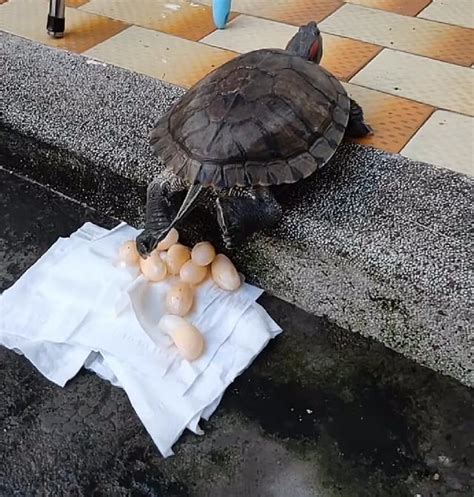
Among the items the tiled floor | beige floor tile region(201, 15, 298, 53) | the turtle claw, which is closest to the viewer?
the turtle claw

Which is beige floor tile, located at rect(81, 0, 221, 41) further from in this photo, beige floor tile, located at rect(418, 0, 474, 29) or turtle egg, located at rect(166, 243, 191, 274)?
turtle egg, located at rect(166, 243, 191, 274)

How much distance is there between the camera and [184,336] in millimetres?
1372

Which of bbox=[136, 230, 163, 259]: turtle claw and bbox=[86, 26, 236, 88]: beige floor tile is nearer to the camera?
bbox=[136, 230, 163, 259]: turtle claw

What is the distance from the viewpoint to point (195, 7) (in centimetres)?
224

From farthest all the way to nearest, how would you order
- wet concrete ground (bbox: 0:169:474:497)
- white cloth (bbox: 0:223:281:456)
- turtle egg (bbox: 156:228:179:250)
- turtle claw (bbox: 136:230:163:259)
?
turtle egg (bbox: 156:228:179:250) < turtle claw (bbox: 136:230:163:259) < white cloth (bbox: 0:223:281:456) < wet concrete ground (bbox: 0:169:474:497)

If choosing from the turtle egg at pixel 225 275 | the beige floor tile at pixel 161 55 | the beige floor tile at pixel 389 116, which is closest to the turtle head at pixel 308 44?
the beige floor tile at pixel 389 116

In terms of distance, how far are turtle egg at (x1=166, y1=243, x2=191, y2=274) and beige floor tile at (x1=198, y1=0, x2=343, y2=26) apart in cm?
90

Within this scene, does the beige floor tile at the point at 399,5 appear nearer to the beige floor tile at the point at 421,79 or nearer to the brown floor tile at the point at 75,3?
the beige floor tile at the point at 421,79

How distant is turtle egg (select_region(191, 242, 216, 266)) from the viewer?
1.51m

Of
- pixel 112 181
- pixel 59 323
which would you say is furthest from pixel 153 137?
pixel 59 323

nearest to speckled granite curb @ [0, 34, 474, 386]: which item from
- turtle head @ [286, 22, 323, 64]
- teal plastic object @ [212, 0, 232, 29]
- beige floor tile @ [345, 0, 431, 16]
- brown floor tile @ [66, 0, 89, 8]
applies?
turtle head @ [286, 22, 323, 64]

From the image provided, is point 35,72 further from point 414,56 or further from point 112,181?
point 414,56

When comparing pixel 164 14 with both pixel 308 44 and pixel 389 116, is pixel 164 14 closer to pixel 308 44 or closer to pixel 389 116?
pixel 308 44

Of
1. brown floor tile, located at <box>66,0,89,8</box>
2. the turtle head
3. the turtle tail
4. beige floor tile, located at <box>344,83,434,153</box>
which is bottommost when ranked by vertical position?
brown floor tile, located at <box>66,0,89,8</box>
